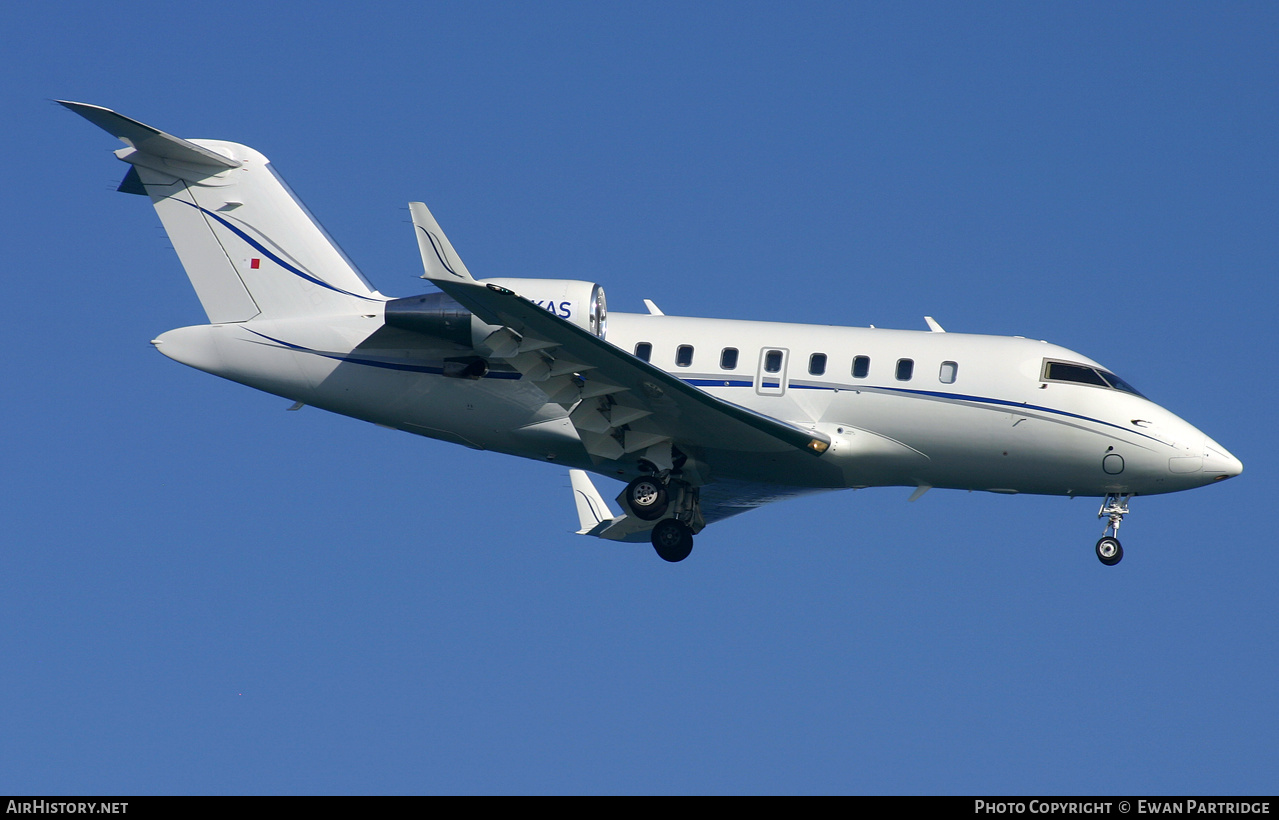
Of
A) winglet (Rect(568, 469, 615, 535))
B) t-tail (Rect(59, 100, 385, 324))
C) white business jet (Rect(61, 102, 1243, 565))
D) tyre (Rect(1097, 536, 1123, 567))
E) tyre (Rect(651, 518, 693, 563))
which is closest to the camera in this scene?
white business jet (Rect(61, 102, 1243, 565))

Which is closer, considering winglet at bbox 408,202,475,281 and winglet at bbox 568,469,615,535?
winglet at bbox 408,202,475,281

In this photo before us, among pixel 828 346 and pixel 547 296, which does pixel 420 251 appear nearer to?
pixel 547 296

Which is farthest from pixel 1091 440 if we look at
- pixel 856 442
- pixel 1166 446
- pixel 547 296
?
pixel 547 296

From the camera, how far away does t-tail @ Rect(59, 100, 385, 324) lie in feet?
75.8

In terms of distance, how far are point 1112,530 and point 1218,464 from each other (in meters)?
1.92

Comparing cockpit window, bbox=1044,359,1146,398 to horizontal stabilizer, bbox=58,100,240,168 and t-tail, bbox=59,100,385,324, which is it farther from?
horizontal stabilizer, bbox=58,100,240,168

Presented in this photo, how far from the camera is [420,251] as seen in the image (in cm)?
1817

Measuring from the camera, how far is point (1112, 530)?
72.8 feet

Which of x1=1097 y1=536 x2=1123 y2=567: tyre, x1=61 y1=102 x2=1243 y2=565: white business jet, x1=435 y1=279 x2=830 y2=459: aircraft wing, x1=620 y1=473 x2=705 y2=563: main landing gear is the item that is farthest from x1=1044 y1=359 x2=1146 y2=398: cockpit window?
x1=620 y1=473 x2=705 y2=563: main landing gear

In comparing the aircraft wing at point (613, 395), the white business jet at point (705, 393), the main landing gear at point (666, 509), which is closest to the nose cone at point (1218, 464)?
the white business jet at point (705, 393)

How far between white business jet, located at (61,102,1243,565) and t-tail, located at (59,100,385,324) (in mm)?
43

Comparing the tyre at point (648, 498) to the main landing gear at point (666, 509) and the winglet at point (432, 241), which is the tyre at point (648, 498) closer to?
the main landing gear at point (666, 509)

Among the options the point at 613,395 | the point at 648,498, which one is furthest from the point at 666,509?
the point at 613,395
